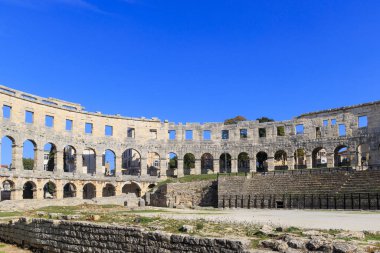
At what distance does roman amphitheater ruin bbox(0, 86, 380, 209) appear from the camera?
40.8 meters

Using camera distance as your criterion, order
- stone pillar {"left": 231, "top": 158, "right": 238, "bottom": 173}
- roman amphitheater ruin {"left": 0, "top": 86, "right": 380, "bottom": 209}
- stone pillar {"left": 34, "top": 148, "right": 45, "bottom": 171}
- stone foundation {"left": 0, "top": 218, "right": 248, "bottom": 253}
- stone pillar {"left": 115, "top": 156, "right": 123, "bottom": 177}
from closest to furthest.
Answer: stone foundation {"left": 0, "top": 218, "right": 248, "bottom": 253}, roman amphitheater ruin {"left": 0, "top": 86, "right": 380, "bottom": 209}, stone pillar {"left": 34, "top": 148, "right": 45, "bottom": 171}, stone pillar {"left": 115, "top": 156, "right": 123, "bottom": 177}, stone pillar {"left": 231, "top": 158, "right": 238, "bottom": 173}

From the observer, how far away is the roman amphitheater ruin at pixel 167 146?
40.8 metres

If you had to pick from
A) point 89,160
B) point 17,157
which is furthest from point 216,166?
point 17,157

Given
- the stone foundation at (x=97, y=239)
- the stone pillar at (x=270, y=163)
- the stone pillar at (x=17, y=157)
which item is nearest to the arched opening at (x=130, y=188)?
the stone pillar at (x=17, y=157)

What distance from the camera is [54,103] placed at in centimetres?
5309

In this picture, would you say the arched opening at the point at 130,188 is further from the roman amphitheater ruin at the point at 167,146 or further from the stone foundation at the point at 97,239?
the stone foundation at the point at 97,239

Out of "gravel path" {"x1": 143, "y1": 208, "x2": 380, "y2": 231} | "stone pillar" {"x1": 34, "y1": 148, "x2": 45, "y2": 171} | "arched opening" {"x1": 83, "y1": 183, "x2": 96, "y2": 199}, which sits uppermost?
"stone pillar" {"x1": 34, "y1": 148, "x2": 45, "y2": 171}

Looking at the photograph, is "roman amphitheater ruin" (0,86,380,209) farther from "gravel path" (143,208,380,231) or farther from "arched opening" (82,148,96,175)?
"gravel path" (143,208,380,231)

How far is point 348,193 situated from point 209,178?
62.6ft

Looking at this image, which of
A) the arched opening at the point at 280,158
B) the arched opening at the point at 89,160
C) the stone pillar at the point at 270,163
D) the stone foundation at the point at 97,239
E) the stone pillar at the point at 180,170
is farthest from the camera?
the arched opening at the point at 89,160

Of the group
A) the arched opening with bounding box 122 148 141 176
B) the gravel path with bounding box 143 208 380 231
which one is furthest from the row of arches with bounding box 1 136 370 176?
the gravel path with bounding box 143 208 380 231

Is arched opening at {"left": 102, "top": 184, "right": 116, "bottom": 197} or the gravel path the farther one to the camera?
arched opening at {"left": 102, "top": 184, "right": 116, "bottom": 197}

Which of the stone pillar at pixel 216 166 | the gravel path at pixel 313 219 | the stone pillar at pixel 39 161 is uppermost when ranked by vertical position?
the stone pillar at pixel 39 161

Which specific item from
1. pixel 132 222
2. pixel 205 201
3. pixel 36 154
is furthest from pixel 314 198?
pixel 36 154
